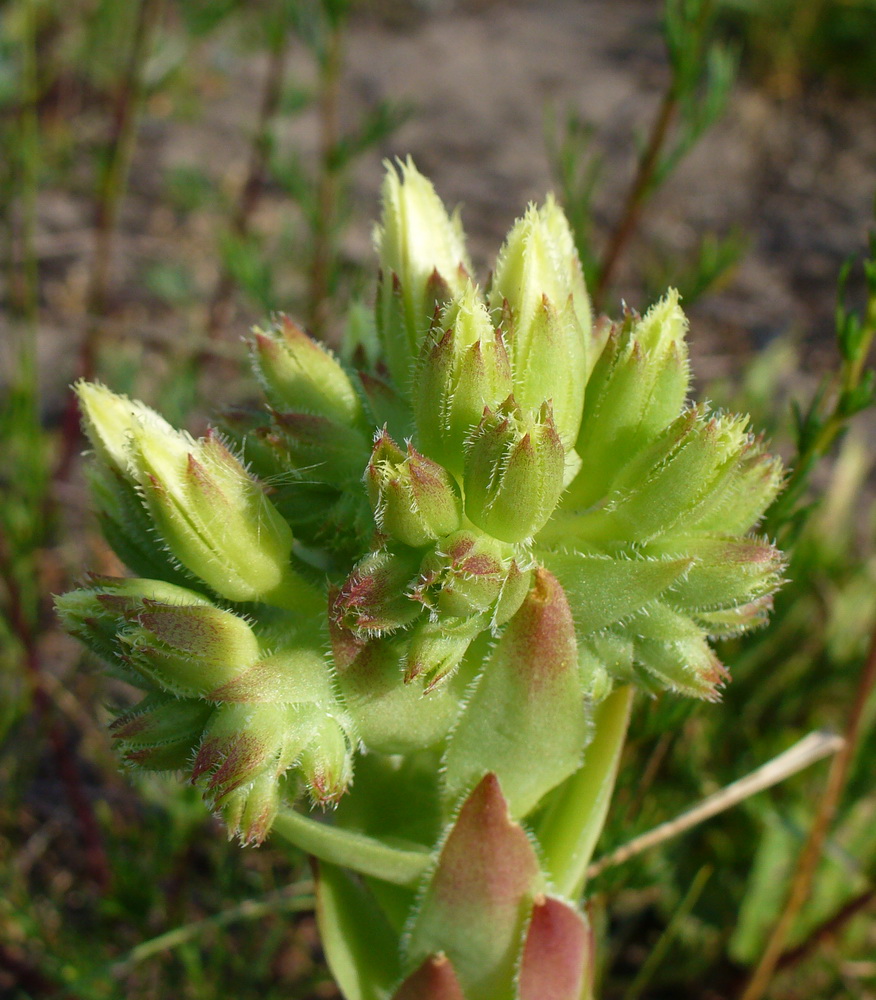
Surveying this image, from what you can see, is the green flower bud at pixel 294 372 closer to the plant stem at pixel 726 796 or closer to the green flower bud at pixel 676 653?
the green flower bud at pixel 676 653

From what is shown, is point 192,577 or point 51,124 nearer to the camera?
point 192,577

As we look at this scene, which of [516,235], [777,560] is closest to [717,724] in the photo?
[777,560]

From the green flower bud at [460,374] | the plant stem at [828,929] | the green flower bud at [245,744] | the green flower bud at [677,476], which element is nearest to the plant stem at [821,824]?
the plant stem at [828,929]

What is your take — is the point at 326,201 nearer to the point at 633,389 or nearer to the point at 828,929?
the point at 633,389

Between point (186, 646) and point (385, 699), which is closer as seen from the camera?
point (186, 646)

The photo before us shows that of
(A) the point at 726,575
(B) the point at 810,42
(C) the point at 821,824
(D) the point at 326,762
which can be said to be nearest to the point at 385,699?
(D) the point at 326,762

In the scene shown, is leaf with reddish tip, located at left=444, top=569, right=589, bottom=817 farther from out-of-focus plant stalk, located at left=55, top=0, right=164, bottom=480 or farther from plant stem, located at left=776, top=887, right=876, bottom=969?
out-of-focus plant stalk, located at left=55, top=0, right=164, bottom=480

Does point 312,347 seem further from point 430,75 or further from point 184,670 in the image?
point 430,75
